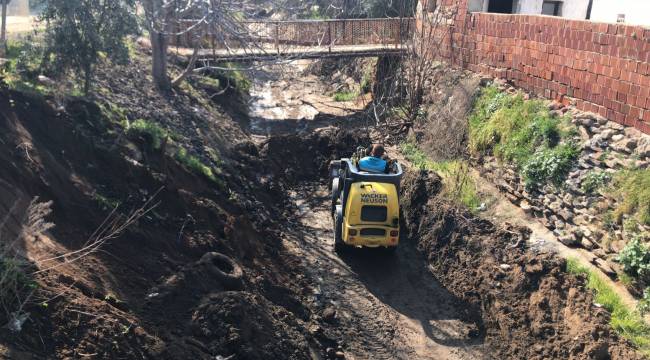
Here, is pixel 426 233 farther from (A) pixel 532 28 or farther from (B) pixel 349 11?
(B) pixel 349 11

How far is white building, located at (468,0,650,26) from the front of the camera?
17594 millimetres

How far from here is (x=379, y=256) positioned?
1184 cm

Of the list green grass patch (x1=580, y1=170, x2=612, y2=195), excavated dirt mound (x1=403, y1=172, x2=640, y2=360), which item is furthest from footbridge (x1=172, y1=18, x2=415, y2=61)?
green grass patch (x1=580, y1=170, x2=612, y2=195)

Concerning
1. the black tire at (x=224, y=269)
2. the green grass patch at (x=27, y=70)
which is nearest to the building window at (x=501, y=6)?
the green grass patch at (x=27, y=70)

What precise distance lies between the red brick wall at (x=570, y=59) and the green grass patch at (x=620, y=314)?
312 centimetres

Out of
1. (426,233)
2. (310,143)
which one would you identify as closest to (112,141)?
(426,233)

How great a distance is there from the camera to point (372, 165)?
11305 mm

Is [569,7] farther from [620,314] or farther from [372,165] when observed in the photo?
[620,314]

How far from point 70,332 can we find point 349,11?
2635cm

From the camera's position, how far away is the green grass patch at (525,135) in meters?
11.5

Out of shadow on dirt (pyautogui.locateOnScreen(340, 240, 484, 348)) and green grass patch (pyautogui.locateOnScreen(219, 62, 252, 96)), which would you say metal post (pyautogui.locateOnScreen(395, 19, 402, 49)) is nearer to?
green grass patch (pyautogui.locateOnScreen(219, 62, 252, 96))

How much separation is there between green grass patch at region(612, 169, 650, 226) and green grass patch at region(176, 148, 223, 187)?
776 cm

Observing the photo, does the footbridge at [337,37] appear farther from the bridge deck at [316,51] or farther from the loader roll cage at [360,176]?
the loader roll cage at [360,176]

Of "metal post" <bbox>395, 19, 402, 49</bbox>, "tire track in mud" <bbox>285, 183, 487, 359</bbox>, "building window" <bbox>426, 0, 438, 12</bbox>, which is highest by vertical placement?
"building window" <bbox>426, 0, 438, 12</bbox>
